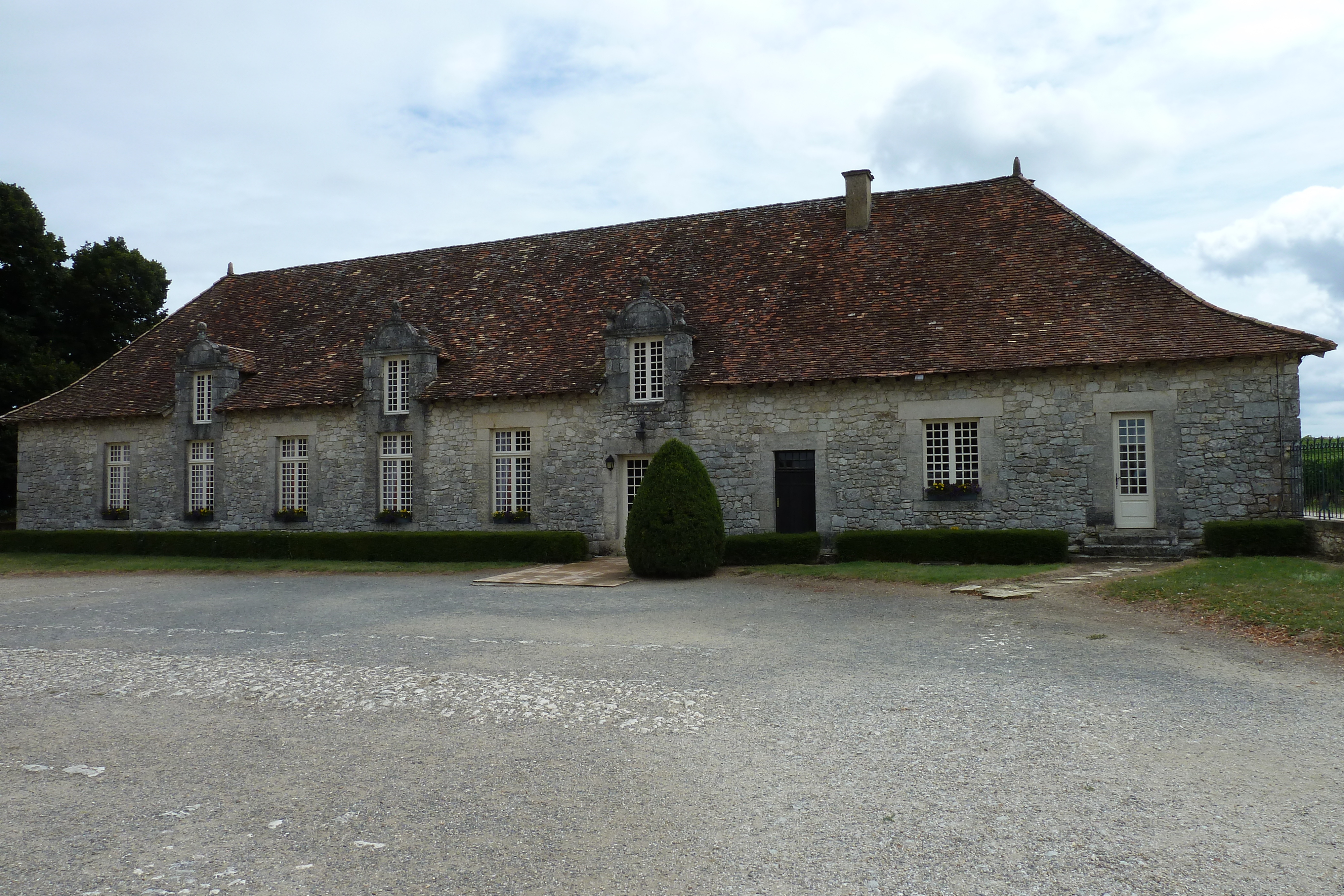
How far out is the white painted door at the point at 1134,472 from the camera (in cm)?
1641

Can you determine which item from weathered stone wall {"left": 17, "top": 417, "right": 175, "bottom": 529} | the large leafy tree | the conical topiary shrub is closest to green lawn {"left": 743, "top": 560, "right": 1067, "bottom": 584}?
the conical topiary shrub

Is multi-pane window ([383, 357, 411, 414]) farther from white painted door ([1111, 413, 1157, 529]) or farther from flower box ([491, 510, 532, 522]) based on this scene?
white painted door ([1111, 413, 1157, 529])

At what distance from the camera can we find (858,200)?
68.9 feet

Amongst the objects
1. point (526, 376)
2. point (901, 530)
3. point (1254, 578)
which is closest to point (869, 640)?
point (1254, 578)

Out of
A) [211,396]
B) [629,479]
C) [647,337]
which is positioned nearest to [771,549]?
[629,479]

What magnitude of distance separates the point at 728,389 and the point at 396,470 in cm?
846

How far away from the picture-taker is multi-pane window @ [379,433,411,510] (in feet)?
70.0

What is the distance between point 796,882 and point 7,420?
2866cm

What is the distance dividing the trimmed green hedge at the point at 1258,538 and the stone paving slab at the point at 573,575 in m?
10.2

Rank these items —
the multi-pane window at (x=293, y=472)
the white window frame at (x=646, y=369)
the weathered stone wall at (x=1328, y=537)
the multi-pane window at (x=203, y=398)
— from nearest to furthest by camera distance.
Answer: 1. the weathered stone wall at (x=1328, y=537)
2. the white window frame at (x=646, y=369)
3. the multi-pane window at (x=293, y=472)
4. the multi-pane window at (x=203, y=398)

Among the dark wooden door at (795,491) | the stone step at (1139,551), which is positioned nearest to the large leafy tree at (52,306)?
the dark wooden door at (795,491)

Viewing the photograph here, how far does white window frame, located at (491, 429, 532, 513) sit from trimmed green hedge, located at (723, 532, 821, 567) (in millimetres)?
5376

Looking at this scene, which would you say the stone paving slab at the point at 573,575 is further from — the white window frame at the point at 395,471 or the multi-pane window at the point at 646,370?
the white window frame at the point at 395,471

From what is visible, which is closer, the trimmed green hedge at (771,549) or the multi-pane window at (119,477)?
the trimmed green hedge at (771,549)
